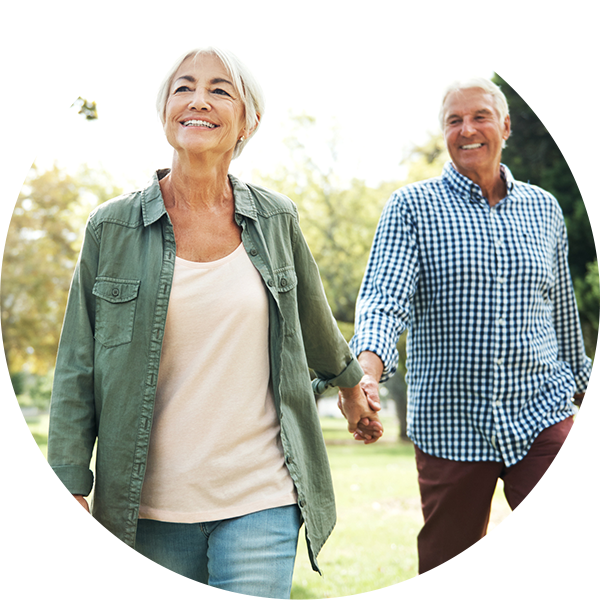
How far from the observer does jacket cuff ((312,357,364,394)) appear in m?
2.74

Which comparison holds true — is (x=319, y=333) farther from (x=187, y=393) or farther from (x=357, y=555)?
(x=357, y=555)

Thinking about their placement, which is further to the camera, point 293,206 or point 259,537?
point 293,206

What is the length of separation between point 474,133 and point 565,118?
2147cm

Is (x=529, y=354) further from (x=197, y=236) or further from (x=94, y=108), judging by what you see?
(x=94, y=108)

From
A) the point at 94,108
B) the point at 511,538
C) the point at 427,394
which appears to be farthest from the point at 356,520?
the point at 427,394

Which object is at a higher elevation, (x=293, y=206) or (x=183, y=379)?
(x=293, y=206)

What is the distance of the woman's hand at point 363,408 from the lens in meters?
2.84

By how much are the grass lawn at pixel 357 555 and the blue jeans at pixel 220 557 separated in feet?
11.6

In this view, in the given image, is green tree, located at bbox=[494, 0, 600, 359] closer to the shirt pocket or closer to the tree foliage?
the tree foliage

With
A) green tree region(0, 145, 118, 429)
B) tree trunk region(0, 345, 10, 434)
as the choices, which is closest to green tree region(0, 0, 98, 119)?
green tree region(0, 145, 118, 429)

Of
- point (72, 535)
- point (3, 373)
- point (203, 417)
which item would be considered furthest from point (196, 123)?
point (3, 373)

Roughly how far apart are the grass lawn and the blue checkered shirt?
287 centimetres

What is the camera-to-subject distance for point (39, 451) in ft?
72.5

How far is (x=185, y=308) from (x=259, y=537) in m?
0.74
